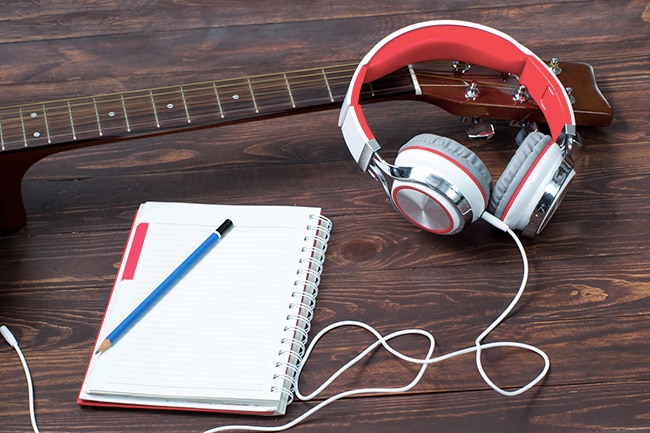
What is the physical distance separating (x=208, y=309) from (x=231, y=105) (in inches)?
12.1

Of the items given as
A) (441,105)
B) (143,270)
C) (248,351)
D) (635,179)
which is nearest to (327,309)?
(248,351)

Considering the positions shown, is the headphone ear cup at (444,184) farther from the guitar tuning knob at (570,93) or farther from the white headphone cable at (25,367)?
the white headphone cable at (25,367)

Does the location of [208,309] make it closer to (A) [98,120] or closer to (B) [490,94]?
(A) [98,120]

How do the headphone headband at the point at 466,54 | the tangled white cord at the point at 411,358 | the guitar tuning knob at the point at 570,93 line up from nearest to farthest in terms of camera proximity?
the tangled white cord at the point at 411,358
the headphone headband at the point at 466,54
the guitar tuning knob at the point at 570,93

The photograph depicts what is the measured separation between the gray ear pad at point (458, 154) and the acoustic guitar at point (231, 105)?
0.18m

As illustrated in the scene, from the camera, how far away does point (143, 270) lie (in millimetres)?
1064

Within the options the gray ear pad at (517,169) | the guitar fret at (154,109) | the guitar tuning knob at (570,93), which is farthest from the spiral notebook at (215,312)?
the guitar tuning knob at (570,93)

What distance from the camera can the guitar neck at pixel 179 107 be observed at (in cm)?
111

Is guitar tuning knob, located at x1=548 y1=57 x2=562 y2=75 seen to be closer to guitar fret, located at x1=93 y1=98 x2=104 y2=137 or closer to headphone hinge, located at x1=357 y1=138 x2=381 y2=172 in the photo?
headphone hinge, located at x1=357 y1=138 x2=381 y2=172

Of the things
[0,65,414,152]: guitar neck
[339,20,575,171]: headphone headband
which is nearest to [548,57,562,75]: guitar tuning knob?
[339,20,575,171]: headphone headband

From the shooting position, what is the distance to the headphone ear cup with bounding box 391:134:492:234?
0.97m

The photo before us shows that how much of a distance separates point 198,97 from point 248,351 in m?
0.39

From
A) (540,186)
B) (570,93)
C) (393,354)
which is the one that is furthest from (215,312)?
(570,93)

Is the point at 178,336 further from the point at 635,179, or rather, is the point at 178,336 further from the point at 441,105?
the point at 635,179
